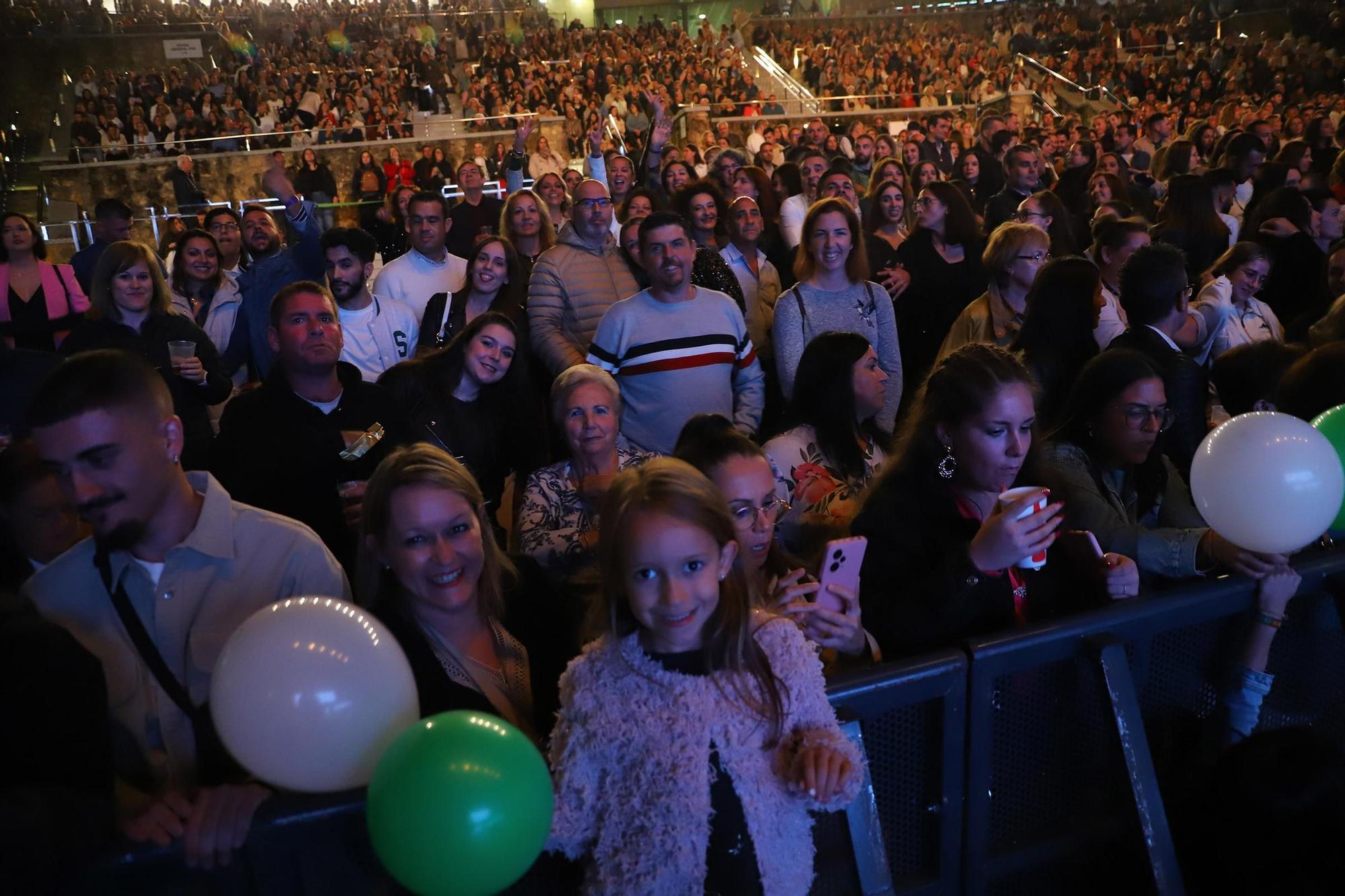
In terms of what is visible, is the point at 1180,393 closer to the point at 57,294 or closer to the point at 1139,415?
the point at 1139,415

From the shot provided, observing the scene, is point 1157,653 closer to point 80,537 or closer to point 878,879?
point 878,879

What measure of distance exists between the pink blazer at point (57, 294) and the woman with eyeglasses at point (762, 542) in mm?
3973

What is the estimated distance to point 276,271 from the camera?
15.3 feet

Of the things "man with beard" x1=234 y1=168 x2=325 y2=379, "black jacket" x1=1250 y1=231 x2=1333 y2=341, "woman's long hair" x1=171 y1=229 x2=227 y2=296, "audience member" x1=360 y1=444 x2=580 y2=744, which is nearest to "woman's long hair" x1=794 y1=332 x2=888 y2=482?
"audience member" x1=360 y1=444 x2=580 y2=744

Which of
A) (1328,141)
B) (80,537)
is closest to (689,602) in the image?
(80,537)

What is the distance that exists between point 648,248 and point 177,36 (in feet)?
75.7

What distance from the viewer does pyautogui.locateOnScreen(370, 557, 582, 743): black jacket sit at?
195cm

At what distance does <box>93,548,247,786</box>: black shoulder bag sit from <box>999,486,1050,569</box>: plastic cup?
1570 mm

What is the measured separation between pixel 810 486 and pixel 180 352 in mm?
2635

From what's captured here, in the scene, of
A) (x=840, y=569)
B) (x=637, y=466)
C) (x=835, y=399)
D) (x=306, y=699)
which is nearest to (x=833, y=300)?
(x=835, y=399)

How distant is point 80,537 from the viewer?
91.7 inches

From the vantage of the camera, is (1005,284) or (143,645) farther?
(1005,284)

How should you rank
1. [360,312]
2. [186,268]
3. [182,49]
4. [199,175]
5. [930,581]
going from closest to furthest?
[930,581]
[360,312]
[186,268]
[199,175]
[182,49]

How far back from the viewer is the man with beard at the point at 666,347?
392cm
